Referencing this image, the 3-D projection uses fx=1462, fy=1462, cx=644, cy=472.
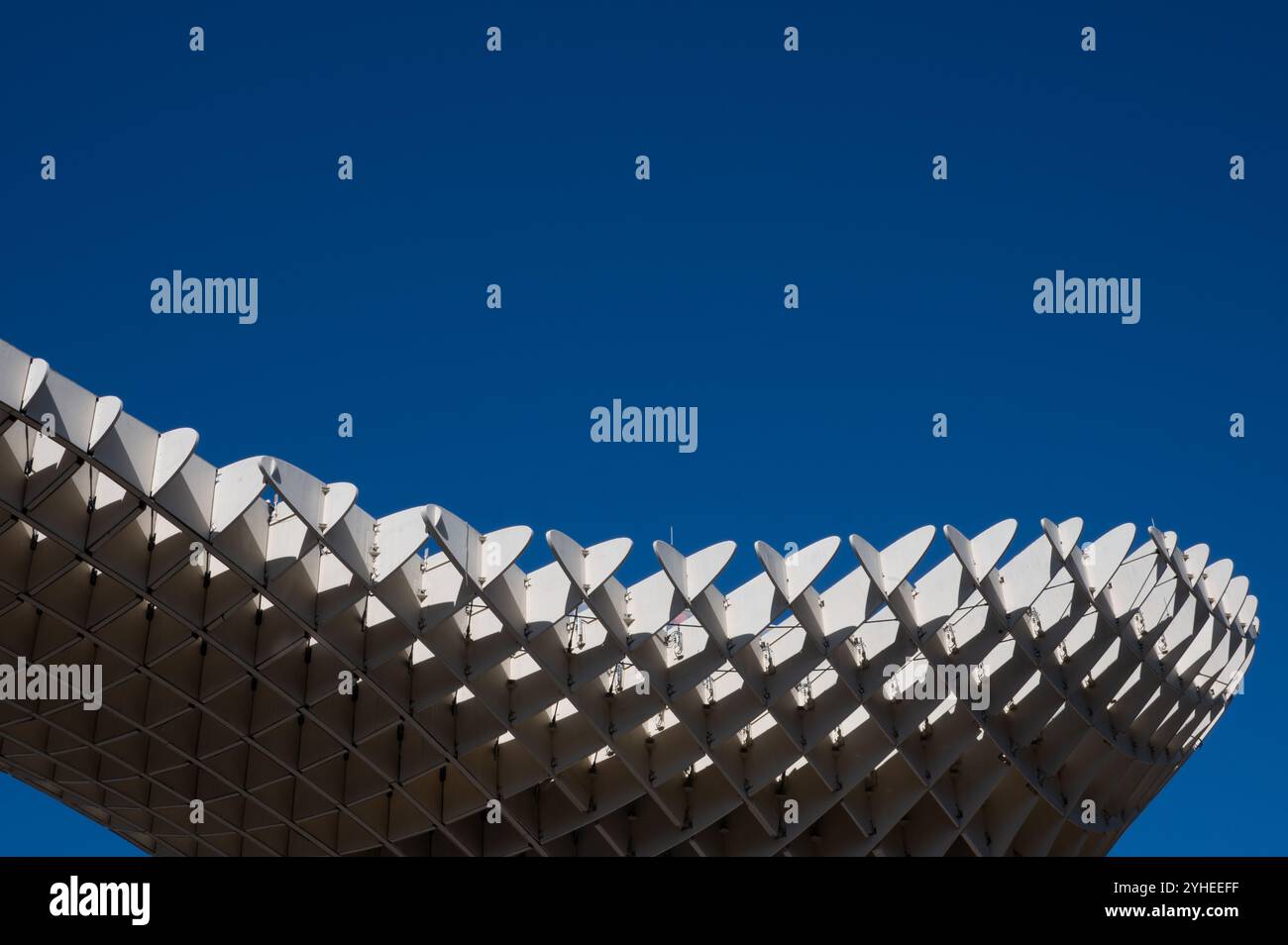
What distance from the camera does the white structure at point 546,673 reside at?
97.1 ft

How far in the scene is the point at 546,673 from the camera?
32.2 meters

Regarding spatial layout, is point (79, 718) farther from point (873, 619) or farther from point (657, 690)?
point (873, 619)

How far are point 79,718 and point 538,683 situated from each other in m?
11.3

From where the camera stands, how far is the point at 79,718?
35000 mm

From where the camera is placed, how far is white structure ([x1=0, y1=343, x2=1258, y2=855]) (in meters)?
29.6
